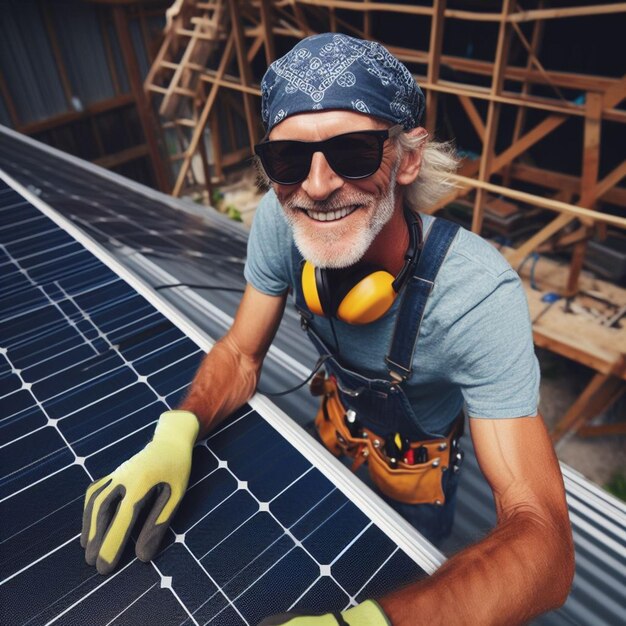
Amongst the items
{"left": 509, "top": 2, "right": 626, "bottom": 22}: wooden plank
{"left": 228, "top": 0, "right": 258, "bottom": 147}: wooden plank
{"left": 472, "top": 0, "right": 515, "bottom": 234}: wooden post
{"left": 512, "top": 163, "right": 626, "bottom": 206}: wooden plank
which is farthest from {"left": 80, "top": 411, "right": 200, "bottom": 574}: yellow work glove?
{"left": 228, "top": 0, "right": 258, "bottom": 147}: wooden plank

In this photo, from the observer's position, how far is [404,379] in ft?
7.32

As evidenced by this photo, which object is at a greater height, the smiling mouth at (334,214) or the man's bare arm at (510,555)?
the smiling mouth at (334,214)

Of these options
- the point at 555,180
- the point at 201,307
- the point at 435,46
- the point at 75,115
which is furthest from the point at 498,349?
the point at 75,115

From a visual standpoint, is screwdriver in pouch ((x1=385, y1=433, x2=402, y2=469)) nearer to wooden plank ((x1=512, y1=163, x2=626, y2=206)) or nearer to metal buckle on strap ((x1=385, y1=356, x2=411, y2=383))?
metal buckle on strap ((x1=385, y1=356, x2=411, y2=383))

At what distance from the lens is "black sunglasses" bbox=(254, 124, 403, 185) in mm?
1882

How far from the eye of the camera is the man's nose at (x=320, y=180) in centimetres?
193

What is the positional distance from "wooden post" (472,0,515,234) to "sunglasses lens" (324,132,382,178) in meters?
5.71

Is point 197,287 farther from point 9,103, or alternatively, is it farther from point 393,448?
point 9,103

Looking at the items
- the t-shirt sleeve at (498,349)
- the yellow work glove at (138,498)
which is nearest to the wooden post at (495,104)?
the t-shirt sleeve at (498,349)

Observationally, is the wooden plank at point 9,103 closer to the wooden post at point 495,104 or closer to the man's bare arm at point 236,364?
the wooden post at point 495,104

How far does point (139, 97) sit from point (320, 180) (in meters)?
12.3

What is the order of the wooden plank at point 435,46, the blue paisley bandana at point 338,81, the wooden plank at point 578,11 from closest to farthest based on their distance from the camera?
the blue paisley bandana at point 338,81
the wooden plank at point 578,11
the wooden plank at point 435,46

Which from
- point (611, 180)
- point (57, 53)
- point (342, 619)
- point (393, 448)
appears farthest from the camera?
point (57, 53)

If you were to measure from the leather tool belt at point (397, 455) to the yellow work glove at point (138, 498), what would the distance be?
126cm
